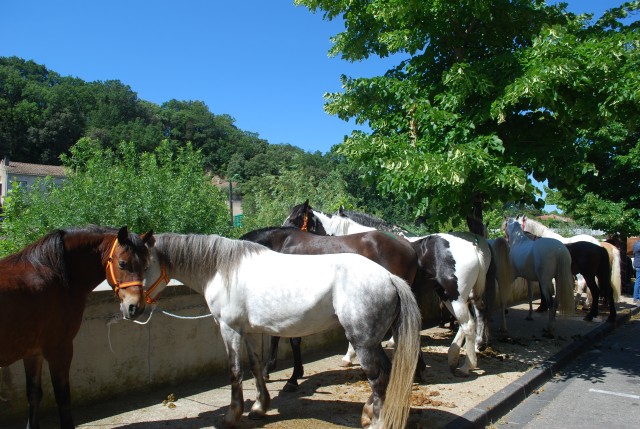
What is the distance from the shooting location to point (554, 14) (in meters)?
7.09

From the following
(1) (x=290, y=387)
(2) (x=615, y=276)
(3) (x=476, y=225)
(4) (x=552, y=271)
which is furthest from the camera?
(2) (x=615, y=276)

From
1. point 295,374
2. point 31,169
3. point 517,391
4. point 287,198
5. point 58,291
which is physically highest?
point 31,169

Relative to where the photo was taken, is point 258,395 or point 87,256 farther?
point 258,395

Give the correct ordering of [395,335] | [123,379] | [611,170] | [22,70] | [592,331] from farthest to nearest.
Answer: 1. [22,70]
2. [611,170]
3. [592,331]
4. [123,379]
5. [395,335]

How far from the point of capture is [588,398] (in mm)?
5410

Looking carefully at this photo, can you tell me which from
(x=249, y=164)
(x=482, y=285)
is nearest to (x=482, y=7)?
(x=482, y=285)

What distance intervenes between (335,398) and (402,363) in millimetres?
1510

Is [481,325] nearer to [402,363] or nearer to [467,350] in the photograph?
[467,350]

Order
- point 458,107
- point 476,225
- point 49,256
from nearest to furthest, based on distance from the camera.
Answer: point 49,256 → point 458,107 → point 476,225

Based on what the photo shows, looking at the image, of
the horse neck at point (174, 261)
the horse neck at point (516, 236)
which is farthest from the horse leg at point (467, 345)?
the horse neck at point (516, 236)

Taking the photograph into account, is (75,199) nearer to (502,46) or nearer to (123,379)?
(123,379)

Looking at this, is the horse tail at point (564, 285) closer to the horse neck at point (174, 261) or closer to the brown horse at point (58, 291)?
the horse neck at point (174, 261)

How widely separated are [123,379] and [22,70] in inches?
4032

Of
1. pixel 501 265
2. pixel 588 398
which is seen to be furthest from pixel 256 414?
pixel 501 265
